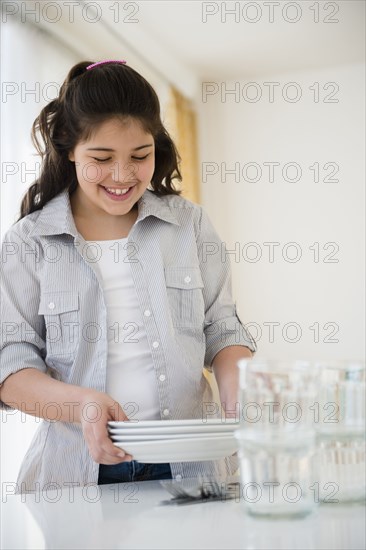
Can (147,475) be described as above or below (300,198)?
below

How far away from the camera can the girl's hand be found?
118 centimetres

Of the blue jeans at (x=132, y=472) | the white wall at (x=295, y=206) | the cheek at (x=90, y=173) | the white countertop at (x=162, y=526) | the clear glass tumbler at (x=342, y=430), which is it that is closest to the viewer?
the white countertop at (x=162, y=526)

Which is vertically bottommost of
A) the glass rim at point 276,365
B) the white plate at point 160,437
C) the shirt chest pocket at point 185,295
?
the white plate at point 160,437

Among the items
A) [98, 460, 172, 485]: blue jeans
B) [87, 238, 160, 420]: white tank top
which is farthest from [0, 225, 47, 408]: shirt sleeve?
[98, 460, 172, 485]: blue jeans

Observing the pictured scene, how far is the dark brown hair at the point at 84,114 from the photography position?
1623mm

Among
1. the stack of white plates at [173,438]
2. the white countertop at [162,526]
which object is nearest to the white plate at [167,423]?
the stack of white plates at [173,438]

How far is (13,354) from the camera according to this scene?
4.95 feet

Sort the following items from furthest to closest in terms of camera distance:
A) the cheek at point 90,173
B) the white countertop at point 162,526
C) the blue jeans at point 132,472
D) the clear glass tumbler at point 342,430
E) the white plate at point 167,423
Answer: the cheek at point 90,173 → the blue jeans at point 132,472 → the white plate at point 167,423 → the clear glass tumbler at point 342,430 → the white countertop at point 162,526

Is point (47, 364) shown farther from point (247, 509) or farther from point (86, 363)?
point (247, 509)

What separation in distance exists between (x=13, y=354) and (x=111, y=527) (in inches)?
23.4

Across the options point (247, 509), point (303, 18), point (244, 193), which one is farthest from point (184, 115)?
point (247, 509)

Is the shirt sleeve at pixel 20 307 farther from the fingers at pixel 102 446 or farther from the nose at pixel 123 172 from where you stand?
the fingers at pixel 102 446

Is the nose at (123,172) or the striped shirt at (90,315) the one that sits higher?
the nose at (123,172)

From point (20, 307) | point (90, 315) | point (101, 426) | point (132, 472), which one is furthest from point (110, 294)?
point (101, 426)
